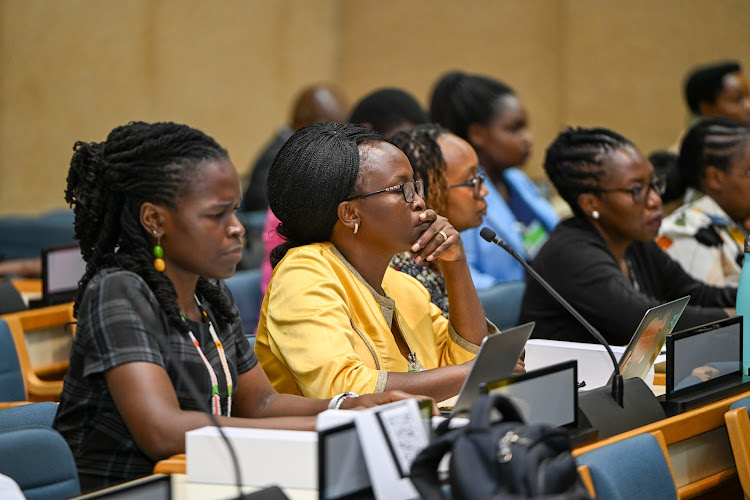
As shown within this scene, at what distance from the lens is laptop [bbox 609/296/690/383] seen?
88.7 inches

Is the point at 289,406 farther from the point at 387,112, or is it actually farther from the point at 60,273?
the point at 387,112

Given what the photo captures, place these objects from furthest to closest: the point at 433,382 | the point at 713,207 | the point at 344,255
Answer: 1. the point at 713,207
2. the point at 344,255
3. the point at 433,382

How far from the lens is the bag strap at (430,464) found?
1447 millimetres

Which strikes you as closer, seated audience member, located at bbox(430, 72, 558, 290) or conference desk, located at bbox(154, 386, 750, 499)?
conference desk, located at bbox(154, 386, 750, 499)

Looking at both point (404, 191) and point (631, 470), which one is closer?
point (631, 470)

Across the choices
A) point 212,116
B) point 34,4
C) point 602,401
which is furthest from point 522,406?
point 212,116

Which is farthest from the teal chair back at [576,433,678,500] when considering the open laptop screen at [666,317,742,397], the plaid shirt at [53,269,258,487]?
the plaid shirt at [53,269,258,487]

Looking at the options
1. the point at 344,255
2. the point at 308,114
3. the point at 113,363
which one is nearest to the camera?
the point at 113,363

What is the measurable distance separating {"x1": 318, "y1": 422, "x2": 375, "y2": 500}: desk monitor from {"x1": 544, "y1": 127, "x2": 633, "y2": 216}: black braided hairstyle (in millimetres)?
1926

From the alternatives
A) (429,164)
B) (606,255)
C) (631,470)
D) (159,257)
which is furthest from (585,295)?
(159,257)

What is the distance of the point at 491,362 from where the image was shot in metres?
1.85

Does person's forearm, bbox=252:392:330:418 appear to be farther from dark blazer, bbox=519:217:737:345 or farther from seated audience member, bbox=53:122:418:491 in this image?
Result: dark blazer, bbox=519:217:737:345

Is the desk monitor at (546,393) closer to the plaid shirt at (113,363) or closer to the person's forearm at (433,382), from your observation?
the person's forearm at (433,382)

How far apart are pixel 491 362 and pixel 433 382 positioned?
1.18 ft
